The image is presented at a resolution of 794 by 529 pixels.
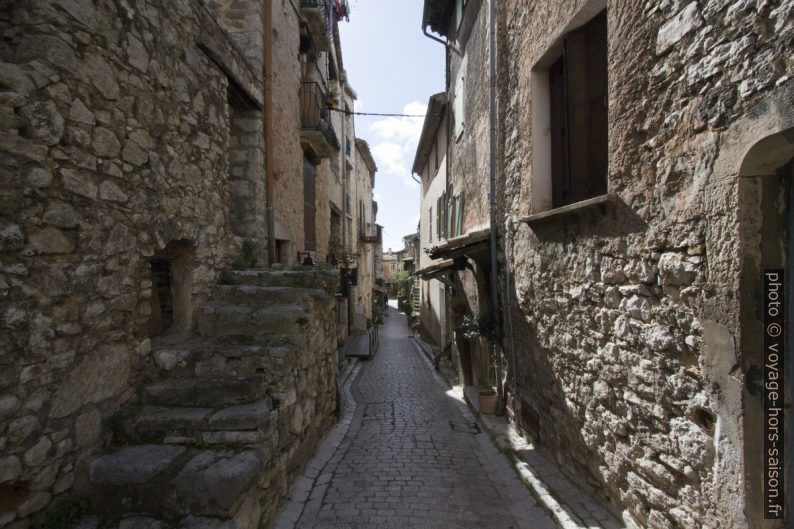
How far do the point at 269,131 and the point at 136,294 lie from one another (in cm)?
386

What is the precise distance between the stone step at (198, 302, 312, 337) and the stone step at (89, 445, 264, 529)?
139 cm

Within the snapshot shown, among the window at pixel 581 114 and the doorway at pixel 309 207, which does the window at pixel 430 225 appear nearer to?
the doorway at pixel 309 207

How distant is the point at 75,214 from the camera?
107 inches

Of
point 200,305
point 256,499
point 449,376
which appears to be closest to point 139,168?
point 200,305

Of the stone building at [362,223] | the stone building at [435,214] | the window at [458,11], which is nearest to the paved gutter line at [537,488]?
the stone building at [435,214]

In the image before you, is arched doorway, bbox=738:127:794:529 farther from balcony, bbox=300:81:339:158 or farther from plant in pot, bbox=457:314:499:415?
balcony, bbox=300:81:339:158

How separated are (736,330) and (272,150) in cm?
599

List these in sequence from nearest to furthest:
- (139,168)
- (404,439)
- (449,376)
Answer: (139,168) → (404,439) → (449,376)

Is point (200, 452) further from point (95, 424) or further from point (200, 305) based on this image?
point (200, 305)

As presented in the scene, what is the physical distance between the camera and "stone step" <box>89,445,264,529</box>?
264 cm

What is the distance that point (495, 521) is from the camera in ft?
11.5

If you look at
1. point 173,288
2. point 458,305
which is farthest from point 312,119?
point 173,288

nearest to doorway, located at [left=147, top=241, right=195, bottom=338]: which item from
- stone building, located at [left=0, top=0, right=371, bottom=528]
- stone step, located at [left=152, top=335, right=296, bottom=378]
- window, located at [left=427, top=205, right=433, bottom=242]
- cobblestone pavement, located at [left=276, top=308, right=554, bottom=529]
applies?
stone building, located at [left=0, top=0, right=371, bottom=528]

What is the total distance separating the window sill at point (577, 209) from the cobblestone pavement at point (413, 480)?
2.57 meters
